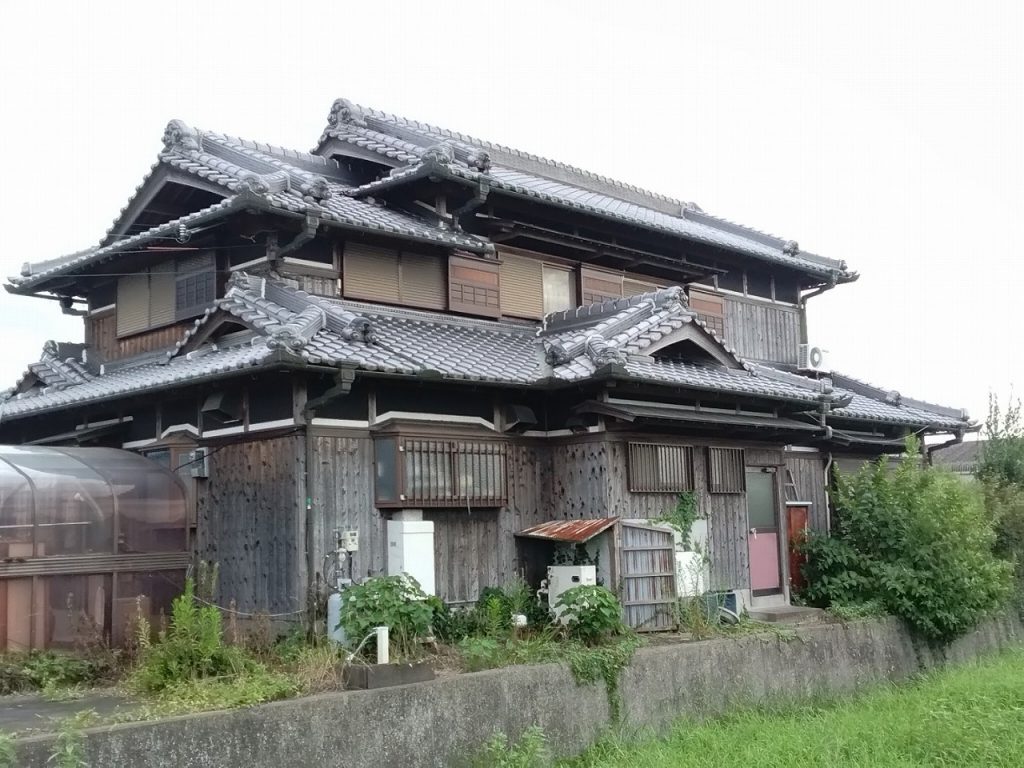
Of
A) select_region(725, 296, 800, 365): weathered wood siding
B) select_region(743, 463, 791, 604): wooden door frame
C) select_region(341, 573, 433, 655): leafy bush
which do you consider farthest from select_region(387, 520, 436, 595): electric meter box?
select_region(725, 296, 800, 365): weathered wood siding

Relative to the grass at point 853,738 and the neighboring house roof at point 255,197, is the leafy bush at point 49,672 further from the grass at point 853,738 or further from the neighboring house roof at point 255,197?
the neighboring house roof at point 255,197

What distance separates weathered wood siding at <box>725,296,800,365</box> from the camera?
19812mm

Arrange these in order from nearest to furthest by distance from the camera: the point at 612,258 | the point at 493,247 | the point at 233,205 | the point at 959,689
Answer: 1. the point at 233,205
2. the point at 959,689
3. the point at 493,247
4. the point at 612,258

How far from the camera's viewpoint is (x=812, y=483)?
1894cm

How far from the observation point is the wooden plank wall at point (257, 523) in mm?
11727

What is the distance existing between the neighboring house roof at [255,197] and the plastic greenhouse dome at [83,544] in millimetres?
3312

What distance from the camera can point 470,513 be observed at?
13.2m

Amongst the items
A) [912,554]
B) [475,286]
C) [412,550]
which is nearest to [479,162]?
[475,286]

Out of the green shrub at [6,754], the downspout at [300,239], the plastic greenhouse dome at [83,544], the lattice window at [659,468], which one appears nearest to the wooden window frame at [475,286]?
the downspout at [300,239]

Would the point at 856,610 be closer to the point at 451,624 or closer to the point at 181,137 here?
the point at 451,624

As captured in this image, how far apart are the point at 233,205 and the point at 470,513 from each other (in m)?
4.83

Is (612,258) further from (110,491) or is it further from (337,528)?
(110,491)

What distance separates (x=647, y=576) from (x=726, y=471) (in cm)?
247

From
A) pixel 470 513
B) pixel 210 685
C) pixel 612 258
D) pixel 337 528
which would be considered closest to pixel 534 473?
pixel 470 513
